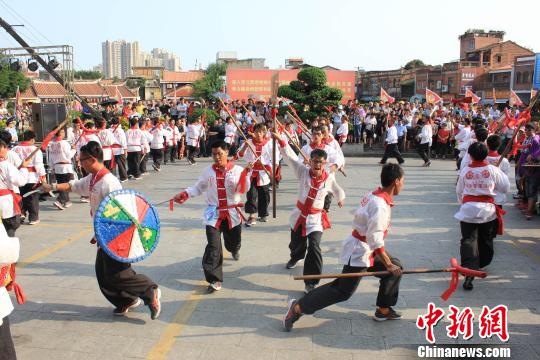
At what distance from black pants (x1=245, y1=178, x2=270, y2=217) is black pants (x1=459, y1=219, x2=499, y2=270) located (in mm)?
3714

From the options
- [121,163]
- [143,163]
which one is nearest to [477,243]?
[121,163]

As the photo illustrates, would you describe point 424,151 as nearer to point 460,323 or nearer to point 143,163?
point 143,163

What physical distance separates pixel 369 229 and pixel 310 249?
3.99 feet

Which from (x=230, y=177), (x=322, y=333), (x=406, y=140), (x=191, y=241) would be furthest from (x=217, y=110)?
(x=322, y=333)

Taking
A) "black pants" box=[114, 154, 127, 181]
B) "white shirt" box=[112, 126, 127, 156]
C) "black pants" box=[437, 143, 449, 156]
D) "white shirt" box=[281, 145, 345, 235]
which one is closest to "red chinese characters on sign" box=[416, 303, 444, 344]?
"white shirt" box=[281, 145, 345, 235]

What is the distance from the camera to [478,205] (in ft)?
18.0

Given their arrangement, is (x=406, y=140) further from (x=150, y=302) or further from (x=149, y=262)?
(x=150, y=302)

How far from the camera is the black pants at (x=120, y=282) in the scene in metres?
4.52

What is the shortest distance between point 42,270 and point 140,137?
7.61 meters

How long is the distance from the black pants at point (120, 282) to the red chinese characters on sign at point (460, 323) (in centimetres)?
274

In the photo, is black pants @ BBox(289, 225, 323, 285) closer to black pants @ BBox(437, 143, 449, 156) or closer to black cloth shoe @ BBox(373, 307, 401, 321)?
black cloth shoe @ BBox(373, 307, 401, 321)

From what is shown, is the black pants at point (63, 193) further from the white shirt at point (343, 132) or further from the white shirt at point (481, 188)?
the white shirt at point (343, 132)

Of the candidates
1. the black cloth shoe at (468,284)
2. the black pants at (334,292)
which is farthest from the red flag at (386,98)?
the black pants at (334,292)

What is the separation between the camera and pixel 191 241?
24.1ft
